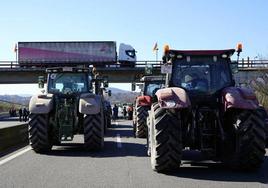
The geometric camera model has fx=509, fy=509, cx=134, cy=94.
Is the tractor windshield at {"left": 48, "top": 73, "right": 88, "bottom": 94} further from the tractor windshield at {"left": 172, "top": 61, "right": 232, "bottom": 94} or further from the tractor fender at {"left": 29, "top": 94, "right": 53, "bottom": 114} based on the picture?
the tractor windshield at {"left": 172, "top": 61, "right": 232, "bottom": 94}

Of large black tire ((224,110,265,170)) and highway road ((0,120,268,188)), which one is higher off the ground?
large black tire ((224,110,265,170))

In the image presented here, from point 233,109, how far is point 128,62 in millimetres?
48525

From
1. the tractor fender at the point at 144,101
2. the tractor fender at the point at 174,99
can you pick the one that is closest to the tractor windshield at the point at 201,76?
the tractor fender at the point at 174,99

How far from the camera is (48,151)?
14.7 m

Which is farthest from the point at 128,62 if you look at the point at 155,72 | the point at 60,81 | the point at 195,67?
the point at 195,67

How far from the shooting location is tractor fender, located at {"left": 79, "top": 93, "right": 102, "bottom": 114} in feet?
48.1

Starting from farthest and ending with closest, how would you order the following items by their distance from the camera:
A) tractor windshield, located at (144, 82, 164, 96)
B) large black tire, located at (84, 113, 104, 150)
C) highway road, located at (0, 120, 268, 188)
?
tractor windshield, located at (144, 82, 164, 96)
large black tire, located at (84, 113, 104, 150)
highway road, located at (0, 120, 268, 188)

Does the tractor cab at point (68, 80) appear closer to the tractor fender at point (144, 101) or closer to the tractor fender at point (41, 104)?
the tractor fender at point (41, 104)

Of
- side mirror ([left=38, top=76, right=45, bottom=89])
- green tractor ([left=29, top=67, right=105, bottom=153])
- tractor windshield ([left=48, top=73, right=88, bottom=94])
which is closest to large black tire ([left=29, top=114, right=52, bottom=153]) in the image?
green tractor ([left=29, top=67, right=105, bottom=153])

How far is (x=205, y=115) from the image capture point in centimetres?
1052

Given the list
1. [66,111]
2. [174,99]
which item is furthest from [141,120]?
[174,99]

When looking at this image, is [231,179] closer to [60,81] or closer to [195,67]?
[195,67]

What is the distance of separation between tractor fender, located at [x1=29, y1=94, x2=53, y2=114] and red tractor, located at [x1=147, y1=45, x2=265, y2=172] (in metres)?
4.52

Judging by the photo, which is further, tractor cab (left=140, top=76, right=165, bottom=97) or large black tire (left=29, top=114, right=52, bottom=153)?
tractor cab (left=140, top=76, right=165, bottom=97)
